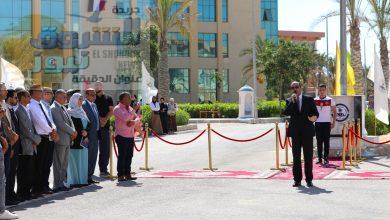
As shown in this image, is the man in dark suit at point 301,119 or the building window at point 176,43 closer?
the man in dark suit at point 301,119

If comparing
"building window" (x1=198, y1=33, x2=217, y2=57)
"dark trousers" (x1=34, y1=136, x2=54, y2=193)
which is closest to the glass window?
"building window" (x1=198, y1=33, x2=217, y2=57)

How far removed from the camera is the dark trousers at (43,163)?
1126 centimetres

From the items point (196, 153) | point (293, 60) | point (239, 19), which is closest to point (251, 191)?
point (196, 153)

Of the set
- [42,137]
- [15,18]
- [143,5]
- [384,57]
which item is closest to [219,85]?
[143,5]

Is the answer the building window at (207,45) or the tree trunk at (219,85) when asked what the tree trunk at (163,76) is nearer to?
the tree trunk at (219,85)

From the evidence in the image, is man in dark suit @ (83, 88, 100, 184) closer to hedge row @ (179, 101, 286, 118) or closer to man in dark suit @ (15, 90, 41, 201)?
man in dark suit @ (15, 90, 41, 201)

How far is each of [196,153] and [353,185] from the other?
28.2ft

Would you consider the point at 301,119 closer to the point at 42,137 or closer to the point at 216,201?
the point at 216,201

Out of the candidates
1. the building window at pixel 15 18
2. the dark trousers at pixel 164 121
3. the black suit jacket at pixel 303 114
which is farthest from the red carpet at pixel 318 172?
the building window at pixel 15 18

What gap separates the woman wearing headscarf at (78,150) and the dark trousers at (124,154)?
33.6 inches

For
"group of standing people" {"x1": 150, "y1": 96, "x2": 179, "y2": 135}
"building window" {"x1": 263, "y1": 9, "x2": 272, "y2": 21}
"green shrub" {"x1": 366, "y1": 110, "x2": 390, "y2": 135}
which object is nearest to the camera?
"green shrub" {"x1": 366, "y1": 110, "x2": 390, "y2": 135}

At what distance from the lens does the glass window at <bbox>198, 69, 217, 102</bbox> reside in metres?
74.9

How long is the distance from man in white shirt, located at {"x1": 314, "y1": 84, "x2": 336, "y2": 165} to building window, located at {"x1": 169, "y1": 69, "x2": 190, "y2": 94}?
5839cm

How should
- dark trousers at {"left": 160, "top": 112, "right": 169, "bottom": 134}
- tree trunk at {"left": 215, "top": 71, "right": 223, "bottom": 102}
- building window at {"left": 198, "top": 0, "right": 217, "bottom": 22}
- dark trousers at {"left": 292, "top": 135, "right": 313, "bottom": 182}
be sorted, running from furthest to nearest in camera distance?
1. building window at {"left": 198, "top": 0, "right": 217, "bottom": 22}
2. tree trunk at {"left": 215, "top": 71, "right": 223, "bottom": 102}
3. dark trousers at {"left": 160, "top": 112, "right": 169, "bottom": 134}
4. dark trousers at {"left": 292, "top": 135, "right": 313, "bottom": 182}
